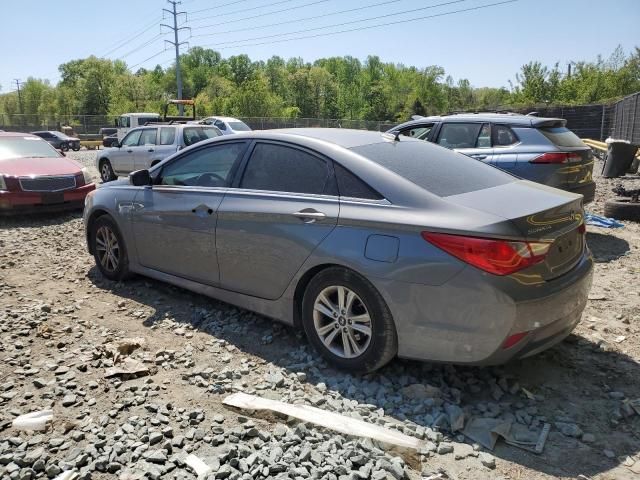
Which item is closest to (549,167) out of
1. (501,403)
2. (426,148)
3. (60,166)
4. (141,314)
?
(426,148)

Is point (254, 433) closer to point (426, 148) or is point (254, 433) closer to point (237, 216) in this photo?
point (237, 216)

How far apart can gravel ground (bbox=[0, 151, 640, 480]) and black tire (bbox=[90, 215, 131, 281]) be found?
0.46 meters

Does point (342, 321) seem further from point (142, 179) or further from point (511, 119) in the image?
point (511, 119)

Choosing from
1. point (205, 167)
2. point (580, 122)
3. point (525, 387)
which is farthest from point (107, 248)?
point (580, 122)

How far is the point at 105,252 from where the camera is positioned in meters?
5.72

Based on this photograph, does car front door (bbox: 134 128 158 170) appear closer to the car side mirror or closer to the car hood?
the car hood

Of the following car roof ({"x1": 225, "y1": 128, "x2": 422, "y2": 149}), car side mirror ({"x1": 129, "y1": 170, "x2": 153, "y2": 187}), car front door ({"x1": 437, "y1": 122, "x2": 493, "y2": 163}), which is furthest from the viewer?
car front door ({"x1": 437, "y1": 122, "x2": 493, "y2": 163})

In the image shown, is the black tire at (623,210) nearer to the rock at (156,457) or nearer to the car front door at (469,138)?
the car front door at (469,138)

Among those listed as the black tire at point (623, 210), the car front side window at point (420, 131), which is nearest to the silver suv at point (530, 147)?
the car front side window at point (420, 131)

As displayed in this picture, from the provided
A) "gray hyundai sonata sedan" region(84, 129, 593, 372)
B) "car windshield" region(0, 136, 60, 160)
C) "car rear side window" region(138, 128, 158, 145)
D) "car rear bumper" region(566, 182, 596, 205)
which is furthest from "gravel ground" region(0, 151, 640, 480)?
"car rear side window" region(138, 128, 158, 145)

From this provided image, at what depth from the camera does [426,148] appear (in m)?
4.33

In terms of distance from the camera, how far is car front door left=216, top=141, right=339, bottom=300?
376 cm

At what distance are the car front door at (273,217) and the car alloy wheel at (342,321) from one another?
335 mm

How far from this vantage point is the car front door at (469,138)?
7500 millimetres
